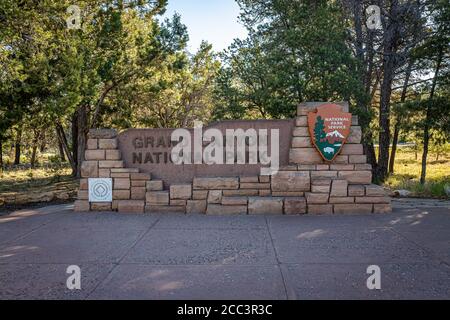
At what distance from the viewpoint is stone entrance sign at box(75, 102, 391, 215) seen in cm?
801

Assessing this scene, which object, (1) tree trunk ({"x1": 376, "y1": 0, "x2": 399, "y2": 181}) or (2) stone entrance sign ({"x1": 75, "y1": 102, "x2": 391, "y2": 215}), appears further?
(1) tree trunk ({"x1": 376, "y1": 0, "x2": 399, "y2": 181})

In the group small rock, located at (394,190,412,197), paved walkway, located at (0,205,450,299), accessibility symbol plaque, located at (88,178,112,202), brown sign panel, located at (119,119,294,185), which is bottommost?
paved walkway, located at (0,205,450,299)

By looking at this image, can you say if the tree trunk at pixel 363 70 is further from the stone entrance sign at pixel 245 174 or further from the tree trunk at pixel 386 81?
the stone entrance sign at pixel 245 174

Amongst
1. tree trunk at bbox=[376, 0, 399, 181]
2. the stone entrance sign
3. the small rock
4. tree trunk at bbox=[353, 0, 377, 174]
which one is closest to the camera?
the stone entrance sign

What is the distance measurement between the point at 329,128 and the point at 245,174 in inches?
82.3

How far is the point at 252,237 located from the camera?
616cm

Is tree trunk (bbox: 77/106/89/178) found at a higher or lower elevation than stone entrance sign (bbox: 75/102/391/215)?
higher

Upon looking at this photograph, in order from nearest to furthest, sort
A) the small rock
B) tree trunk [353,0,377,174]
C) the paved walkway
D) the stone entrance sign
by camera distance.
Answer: the paved walkway
the stone entrance sign
the small rock
tree trunk [353,0,377,174]

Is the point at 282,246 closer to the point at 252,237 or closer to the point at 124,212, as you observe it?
the point at 252,237

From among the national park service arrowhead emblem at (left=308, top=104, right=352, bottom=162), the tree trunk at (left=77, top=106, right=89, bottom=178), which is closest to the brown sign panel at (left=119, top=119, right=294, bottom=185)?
the national park service arrowhead emblem at (left=308, top=104, right=352, bottom=162)

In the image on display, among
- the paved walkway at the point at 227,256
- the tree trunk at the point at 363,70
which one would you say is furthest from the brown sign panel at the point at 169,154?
the tree trunk at the point at 363,70

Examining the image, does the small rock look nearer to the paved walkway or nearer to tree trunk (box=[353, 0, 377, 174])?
the paved walkway

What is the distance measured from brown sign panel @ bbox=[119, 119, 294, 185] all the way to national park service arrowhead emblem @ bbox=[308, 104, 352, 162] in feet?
1.77

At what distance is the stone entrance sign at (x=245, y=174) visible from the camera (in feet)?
26.3
